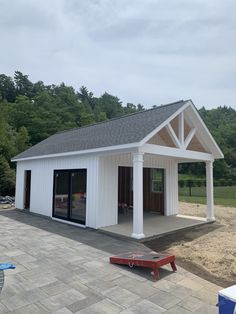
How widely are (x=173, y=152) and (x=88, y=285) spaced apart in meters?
5.02

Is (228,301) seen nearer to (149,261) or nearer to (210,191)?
(149,261)

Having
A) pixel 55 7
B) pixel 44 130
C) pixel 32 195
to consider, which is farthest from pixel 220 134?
pixel 55 7

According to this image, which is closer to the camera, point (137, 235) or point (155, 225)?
point (137, 235)

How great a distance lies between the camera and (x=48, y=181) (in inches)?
406

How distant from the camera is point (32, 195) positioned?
37.6 feet

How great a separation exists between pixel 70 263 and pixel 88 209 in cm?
338

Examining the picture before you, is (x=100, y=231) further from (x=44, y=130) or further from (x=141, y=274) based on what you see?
(x=44, y=130)

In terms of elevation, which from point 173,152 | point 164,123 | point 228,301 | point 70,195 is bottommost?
point 228,301

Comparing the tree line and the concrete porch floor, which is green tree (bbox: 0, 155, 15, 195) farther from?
the concrete porch floor

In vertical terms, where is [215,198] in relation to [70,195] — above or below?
below

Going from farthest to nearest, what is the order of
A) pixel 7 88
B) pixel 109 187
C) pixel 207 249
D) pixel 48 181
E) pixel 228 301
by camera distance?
1. pixel 7 88
2. pixel 48 181
3. pixel 109 187
4. pixel 207 249
5. pixel 228 301

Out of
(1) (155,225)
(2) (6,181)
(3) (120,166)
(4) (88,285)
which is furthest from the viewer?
(2) (6,181)

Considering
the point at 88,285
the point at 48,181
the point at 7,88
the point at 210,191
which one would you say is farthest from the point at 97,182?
the point at 7,88

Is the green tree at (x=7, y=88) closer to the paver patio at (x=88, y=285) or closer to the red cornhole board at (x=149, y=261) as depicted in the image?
the paver patio at (x=88, y=285)
